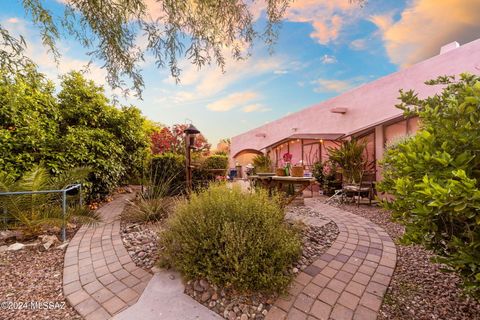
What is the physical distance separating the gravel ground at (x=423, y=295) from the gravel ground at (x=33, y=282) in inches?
111

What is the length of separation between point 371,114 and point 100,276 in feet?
28.5

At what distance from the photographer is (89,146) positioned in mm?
5008

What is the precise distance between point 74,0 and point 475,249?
4.59 metres

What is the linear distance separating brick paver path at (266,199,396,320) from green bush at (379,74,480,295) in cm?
78

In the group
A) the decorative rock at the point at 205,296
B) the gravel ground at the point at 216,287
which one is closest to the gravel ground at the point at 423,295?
the gravel ground at the point at 216,287

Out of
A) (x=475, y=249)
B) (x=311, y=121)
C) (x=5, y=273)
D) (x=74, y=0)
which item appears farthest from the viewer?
(x=311, y=121)

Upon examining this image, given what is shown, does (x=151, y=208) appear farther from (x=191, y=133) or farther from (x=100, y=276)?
(x=191, y=133)

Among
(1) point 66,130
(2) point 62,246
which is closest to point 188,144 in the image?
(2) point 62,246

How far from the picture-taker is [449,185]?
1.06 metres

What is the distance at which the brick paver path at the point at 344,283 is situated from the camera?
1.73 metres

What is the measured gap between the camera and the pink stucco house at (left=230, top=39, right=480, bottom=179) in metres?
5.72

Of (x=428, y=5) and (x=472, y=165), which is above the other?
(x=428, y=5)

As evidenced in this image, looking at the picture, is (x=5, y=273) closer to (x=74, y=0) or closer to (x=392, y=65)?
(x=74, y=0)

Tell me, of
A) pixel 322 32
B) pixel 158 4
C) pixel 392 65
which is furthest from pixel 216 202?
pixel 392 65
